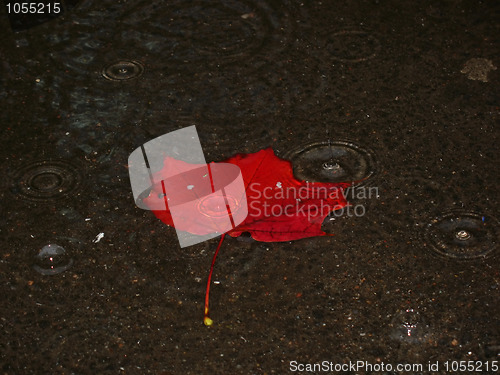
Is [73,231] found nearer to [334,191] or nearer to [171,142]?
[171,142]

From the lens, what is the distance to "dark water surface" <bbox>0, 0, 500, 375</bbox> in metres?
1.76

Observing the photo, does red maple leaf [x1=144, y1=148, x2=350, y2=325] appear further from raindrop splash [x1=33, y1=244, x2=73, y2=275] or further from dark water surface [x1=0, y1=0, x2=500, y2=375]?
raindrop splash [x1=33, y1=244, x2=73, y2=275]

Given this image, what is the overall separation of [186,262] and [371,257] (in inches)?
22.2

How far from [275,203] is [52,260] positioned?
713 mm

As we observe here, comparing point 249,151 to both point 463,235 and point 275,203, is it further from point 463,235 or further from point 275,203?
point 463,235

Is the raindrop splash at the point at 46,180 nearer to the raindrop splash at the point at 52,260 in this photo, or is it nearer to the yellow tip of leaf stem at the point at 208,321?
the raindrop splash at the point at 52,260

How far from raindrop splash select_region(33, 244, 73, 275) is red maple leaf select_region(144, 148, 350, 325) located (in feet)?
1.04

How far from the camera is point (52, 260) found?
1958 mm

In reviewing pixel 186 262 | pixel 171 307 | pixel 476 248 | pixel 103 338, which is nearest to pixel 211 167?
pixel 186 262

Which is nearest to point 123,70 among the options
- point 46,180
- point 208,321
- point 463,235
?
point 46,180

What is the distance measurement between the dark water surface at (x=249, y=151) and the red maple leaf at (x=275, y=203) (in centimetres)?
4

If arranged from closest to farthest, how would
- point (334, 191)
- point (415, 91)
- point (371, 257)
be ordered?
1. point (371, 257)
2. point (334, 191)
3. point (415, 91)

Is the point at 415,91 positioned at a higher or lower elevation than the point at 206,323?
higher

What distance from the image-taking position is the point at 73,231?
2.04 meters
